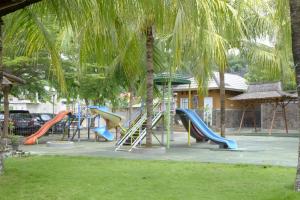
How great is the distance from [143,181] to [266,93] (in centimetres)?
2159

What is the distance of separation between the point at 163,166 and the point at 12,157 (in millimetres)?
5019

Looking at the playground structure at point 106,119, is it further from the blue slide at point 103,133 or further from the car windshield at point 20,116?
the car windshield at point 20,116

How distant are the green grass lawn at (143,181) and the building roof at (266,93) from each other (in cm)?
1715

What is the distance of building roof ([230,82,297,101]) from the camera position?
2666 cm

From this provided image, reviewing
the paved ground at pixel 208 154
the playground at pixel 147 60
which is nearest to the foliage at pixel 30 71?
the playground at pixel 147 60

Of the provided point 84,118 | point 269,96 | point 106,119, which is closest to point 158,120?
point 106,119

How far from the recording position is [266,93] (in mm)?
28375

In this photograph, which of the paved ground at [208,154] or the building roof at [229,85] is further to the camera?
the building roof at [229,85]

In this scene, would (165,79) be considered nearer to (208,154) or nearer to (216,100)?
(208,154)

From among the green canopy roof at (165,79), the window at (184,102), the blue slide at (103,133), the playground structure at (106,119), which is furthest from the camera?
the window at (184,102)

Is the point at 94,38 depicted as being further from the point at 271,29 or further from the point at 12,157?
the point at 271,29

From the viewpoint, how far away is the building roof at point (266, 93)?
87.5 feet

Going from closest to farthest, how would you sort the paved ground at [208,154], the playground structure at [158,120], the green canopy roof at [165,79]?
the paved ground at [208,154] → the playground structure at [158,120] → the green canopy roof at [165,79]

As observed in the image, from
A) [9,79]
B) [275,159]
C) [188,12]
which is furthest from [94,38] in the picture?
[9,79]
